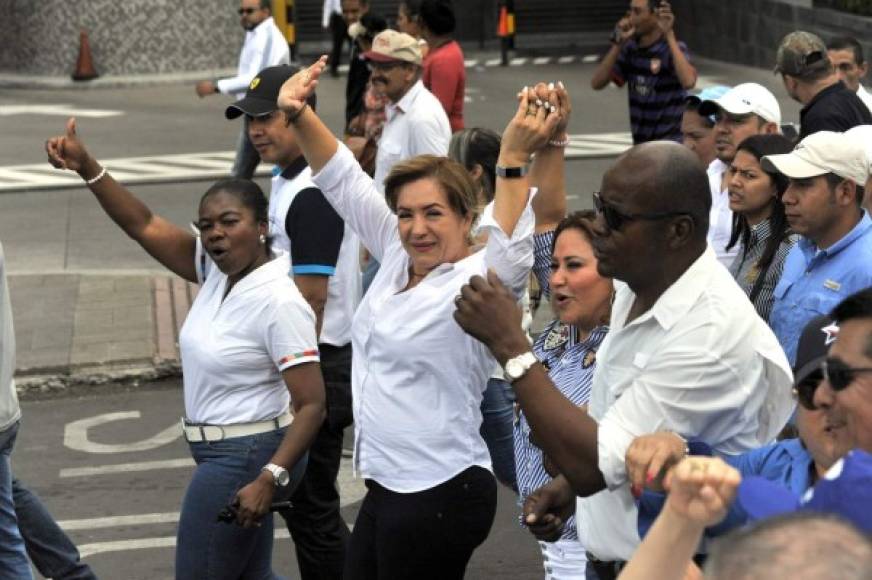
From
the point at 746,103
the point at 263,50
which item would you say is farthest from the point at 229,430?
the point at 263,50

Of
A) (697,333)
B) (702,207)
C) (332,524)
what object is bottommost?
(332,524)

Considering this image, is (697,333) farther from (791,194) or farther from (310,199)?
(310,199)

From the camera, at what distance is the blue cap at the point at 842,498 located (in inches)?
112

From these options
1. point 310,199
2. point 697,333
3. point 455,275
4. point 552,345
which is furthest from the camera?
point 310,199

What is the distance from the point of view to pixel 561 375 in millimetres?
5266

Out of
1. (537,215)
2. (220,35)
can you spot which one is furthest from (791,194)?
(220,35)

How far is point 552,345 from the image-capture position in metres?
5.46

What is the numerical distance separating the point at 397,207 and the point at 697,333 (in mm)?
1579

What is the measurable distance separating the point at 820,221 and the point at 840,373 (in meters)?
2.90

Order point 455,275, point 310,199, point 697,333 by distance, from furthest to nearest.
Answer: point 310,199 → point 455,275 → point 697,333

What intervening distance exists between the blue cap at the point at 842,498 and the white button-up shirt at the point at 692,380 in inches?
31.1

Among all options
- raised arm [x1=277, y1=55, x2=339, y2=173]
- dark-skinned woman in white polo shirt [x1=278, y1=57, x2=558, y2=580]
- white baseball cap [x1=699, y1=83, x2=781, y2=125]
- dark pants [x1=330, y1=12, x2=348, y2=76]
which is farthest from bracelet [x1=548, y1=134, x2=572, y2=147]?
dark pants [x1=330, y1=12, x2=348, y2=76]

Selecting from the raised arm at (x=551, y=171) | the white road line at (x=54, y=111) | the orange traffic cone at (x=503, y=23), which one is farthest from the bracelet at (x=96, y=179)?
the orange traffic cone at (x=503, y=23)

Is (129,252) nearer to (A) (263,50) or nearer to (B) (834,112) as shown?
(A) (263,50)
